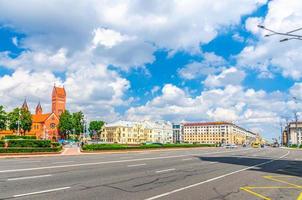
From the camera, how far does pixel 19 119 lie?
98.6 meters

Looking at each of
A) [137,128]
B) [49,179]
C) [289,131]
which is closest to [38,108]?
[137,128]

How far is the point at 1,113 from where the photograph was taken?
88.4 meters

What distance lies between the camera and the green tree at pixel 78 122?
12097 centimetres

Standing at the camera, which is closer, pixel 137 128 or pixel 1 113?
pixel 1 113

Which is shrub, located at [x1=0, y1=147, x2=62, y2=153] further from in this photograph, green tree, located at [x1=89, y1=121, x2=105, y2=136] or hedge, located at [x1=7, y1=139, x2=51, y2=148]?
green tree, located at [x1=89, y1=121, x2=105, y2=136]

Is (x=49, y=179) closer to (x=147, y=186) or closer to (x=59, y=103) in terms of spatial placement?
(x=147, y=186)

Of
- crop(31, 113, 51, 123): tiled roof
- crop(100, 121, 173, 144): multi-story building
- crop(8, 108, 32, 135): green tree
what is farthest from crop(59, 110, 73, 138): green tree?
crop(100, 121, 173, 144): multi-story building

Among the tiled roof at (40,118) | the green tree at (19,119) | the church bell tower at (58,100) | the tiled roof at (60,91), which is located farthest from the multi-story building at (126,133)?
the green tree at (19,119)

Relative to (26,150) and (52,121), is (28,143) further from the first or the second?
(52,121)

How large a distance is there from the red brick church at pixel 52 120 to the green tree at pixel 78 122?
1651cm

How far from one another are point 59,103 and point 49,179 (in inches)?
5793

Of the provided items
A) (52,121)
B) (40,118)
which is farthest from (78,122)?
(40,118)

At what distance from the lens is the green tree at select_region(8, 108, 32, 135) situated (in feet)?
319

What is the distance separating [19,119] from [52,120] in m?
46.7
